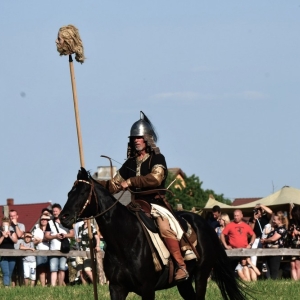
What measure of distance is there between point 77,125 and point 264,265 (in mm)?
8363

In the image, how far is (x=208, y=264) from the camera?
474 inches

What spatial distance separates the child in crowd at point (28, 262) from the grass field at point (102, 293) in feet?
6.75

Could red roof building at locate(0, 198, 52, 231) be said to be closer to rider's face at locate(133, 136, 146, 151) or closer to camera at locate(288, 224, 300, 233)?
camera at locate(288, 224, 300, 233)

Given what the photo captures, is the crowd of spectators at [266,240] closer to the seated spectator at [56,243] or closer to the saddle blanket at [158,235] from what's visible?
the seated spectator at [56,243]

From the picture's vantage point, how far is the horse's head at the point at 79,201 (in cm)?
984

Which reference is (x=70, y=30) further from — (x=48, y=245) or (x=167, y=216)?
(x=48, y=245)

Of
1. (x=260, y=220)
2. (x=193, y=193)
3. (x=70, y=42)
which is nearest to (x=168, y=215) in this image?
(x=70, y=42)

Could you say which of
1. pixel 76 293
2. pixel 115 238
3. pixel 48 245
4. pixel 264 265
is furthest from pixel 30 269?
pixel 115 238

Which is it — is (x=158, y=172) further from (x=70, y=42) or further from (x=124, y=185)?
(x=70, y=42)

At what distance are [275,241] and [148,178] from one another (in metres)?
8.77

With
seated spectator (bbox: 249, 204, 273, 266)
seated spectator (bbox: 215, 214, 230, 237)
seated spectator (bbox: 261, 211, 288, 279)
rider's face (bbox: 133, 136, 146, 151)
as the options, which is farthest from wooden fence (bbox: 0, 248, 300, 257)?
rider's face (bbox: 133, 136, 146, 151)

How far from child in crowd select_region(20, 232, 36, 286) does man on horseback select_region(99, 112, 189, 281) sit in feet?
22.5

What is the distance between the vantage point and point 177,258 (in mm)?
10961

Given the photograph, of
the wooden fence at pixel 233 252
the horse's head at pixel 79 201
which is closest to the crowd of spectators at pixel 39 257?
the wooden fence at pixel 233 252
